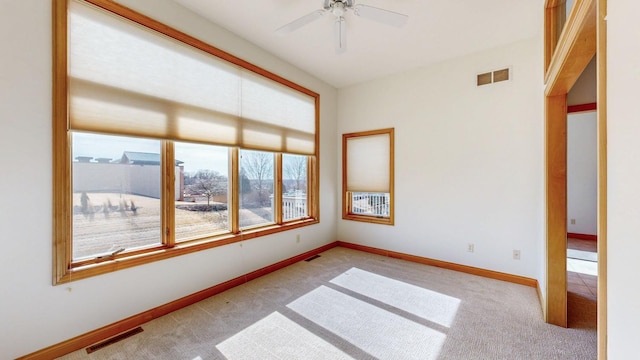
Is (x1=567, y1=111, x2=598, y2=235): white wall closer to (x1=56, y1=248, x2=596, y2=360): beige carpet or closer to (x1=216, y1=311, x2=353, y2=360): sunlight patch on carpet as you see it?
(x1=56, y1=248, x2=596, y2=360): beige carpet

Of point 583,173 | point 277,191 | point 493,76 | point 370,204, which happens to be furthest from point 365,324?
point 583,173

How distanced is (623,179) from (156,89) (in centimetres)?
303

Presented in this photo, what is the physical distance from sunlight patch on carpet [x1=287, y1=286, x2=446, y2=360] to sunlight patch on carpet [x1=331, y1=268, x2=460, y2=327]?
21 centimetres

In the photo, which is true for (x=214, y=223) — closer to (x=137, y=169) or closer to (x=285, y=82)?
(x=137, y=169)

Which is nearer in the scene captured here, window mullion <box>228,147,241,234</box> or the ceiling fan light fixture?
the ceiling fan light fixture

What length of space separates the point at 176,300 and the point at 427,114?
395 cm

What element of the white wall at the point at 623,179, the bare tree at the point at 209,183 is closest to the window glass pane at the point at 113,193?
the bare tree at the point at 209,183

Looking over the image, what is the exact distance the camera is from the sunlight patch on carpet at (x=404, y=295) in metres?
2.47

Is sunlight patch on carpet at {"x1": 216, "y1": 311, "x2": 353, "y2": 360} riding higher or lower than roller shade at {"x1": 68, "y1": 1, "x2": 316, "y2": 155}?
lower

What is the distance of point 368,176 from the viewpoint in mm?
4480

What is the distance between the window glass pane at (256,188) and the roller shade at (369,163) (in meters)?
1.60

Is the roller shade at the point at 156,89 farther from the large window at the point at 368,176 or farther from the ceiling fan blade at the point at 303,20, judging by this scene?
the large window at the point at 368,176

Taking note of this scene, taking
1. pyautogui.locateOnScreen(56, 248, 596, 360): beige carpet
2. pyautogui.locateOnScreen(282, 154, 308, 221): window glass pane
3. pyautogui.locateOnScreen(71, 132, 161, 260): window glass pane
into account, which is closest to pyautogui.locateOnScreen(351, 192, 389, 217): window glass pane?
pyautogui.locateOnScreen(282, 154, 308, 221): window glass pane

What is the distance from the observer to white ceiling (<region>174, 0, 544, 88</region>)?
8.26 ft
